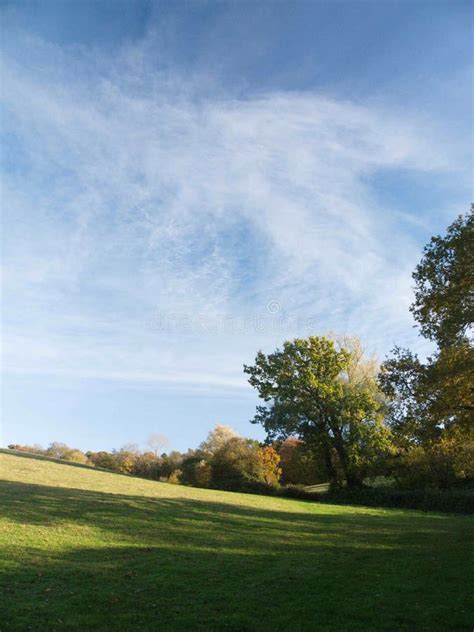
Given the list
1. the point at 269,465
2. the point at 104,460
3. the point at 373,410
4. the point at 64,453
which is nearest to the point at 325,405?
the point at 373,410

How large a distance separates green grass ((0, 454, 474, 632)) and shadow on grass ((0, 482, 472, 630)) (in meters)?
0.04

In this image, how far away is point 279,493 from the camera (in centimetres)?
4678

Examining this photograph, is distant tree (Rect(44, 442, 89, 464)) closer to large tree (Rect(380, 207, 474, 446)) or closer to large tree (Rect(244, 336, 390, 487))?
large tree (Rect(244, 336, 390, 487))

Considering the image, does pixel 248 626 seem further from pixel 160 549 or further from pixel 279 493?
pixel 279 493

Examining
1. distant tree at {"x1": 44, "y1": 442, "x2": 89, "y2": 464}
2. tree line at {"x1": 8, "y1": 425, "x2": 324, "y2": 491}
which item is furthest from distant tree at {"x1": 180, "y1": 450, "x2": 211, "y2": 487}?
distant tree at {"x1": 44, "y1": 442, "x2": 89, "y2": 464}

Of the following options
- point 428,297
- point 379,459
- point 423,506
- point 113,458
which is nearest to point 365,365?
point 379,459

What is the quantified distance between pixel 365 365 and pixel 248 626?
145 feet

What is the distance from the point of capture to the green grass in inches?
350

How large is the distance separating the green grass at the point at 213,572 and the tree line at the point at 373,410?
5.77m

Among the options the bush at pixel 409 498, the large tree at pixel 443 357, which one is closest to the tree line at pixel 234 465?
the bush at pixel 409 498

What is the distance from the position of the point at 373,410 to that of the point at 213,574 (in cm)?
3670

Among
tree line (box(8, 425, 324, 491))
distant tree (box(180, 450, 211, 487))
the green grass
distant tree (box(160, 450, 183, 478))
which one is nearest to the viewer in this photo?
the green grass

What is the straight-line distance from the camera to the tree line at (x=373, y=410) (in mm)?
19859

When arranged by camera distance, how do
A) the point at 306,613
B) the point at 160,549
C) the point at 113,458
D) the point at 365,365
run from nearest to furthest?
1. the point at 306,613
2. the point at 160,549
3. the point at 365,365
4. the point at 113,458
